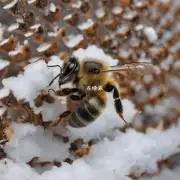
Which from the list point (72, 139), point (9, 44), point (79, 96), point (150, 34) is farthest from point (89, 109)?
point (150, 34)

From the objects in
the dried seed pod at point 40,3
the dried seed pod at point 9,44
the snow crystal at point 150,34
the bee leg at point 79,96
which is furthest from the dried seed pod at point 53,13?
the snow crystal at point 150,34

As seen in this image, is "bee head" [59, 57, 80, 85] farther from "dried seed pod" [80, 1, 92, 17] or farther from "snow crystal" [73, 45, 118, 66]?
"dried seed pod" [80, 1, 92, 17]

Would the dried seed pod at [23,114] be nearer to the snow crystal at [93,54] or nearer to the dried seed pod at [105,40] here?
the snow crystal at [93,54]

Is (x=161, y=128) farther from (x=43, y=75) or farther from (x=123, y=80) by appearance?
(x=43, y=75)

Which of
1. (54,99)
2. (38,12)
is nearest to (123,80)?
(54,99)

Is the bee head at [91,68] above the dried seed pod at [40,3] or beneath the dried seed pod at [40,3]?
beneath

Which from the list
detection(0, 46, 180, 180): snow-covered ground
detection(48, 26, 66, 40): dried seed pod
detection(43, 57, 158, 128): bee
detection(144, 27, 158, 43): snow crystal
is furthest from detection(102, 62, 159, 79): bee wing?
detection(144, 27, 158, 43): snow crystal

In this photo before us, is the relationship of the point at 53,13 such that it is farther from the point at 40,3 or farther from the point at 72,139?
the point at 72,139
